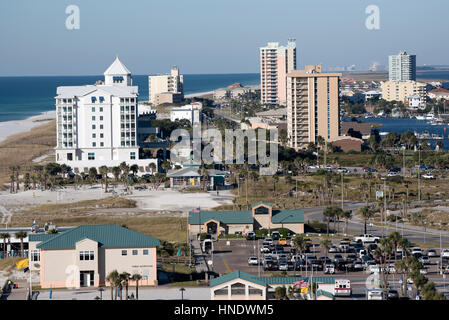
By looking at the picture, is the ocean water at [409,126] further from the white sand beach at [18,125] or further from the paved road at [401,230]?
the white sand beach at [18,125]

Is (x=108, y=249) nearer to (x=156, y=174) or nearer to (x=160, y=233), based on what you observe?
(x=160, y=233)

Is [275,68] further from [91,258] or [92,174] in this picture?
[91,258]

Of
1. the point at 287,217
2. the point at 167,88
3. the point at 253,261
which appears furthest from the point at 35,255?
the point at 167,88

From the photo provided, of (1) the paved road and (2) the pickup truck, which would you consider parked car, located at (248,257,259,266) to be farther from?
(1) the paved road

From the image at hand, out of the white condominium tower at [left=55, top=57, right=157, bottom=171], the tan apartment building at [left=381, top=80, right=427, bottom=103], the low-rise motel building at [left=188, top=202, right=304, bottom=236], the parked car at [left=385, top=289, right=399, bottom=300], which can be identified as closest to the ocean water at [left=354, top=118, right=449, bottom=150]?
the tan apartment building at [left=381, top=80, right=427, bottom=103]

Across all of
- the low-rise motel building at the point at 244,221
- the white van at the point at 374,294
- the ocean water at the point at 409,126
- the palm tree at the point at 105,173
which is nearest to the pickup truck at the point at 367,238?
the low-rise motel building at the point at 244,221
